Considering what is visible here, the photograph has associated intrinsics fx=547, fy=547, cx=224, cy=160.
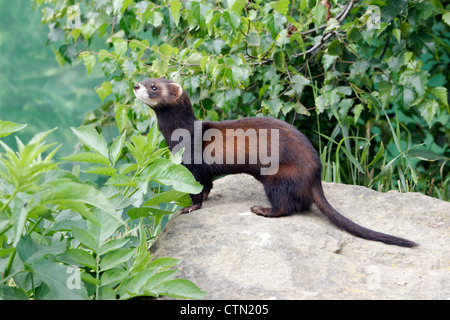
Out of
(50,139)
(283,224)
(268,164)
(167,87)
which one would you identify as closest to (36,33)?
(50,139)

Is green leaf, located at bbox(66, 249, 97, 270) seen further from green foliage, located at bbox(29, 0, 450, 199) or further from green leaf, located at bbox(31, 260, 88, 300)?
green foliage, located at bbox(29, 0, 450, 199)

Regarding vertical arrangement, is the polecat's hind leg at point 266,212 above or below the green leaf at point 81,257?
above

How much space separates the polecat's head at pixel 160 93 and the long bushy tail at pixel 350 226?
3.28ft

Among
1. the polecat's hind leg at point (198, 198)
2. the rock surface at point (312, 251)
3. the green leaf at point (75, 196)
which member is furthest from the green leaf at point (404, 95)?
the green leaf at point (75, 196)

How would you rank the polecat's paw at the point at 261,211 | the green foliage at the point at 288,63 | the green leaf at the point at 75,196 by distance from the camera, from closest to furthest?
the green leaf at the point at 75,196, the polecat's paw at the point at 261,211, the green foliage at the point at 288,63

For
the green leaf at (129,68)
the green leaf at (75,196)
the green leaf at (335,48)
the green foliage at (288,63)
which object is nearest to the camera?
the green leaf at (75,196)

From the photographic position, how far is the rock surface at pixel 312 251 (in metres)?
2.22

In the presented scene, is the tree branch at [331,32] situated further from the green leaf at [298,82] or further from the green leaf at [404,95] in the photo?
the green leaf at [404,95]

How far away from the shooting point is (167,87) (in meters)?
3.29

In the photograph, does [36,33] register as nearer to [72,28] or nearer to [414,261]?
[72,28]

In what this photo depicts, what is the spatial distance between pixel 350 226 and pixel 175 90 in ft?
4.24

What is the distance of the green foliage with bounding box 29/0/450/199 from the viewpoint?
357 cm

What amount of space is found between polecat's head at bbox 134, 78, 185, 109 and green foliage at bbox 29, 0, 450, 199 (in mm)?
A: 282

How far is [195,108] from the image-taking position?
4.16m
